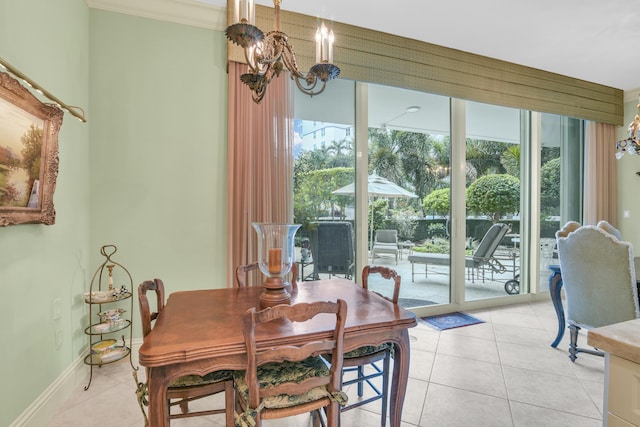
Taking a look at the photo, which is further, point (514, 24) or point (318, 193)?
point (318, 193)

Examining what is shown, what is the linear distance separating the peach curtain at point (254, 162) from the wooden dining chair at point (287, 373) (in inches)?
54.2

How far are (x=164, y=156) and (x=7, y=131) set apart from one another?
45.5 inches

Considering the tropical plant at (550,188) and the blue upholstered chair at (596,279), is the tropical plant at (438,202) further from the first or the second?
the tropical plant at (550,188)

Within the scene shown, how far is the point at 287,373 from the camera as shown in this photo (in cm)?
143

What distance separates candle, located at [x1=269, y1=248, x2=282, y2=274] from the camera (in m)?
1.65

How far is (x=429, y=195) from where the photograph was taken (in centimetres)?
375

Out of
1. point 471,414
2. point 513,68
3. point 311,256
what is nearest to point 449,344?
point 471,414

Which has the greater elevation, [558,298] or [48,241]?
[48,241]

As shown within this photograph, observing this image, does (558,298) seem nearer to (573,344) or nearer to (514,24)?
(573,344)

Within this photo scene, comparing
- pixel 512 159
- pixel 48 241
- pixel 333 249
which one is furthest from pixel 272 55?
pixel 512 159

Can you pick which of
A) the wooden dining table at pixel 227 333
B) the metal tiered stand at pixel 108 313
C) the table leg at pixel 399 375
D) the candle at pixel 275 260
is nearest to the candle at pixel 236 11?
the candle at pixel 275 260

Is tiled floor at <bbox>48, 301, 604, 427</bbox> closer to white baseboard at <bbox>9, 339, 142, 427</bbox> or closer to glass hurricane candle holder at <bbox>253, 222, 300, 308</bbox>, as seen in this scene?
white baseboard at <bbox>9, 339, 142, 427</bbox>

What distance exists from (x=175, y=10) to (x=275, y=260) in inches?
93.8

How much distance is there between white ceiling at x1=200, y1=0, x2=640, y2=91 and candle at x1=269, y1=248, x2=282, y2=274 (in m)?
2.15
